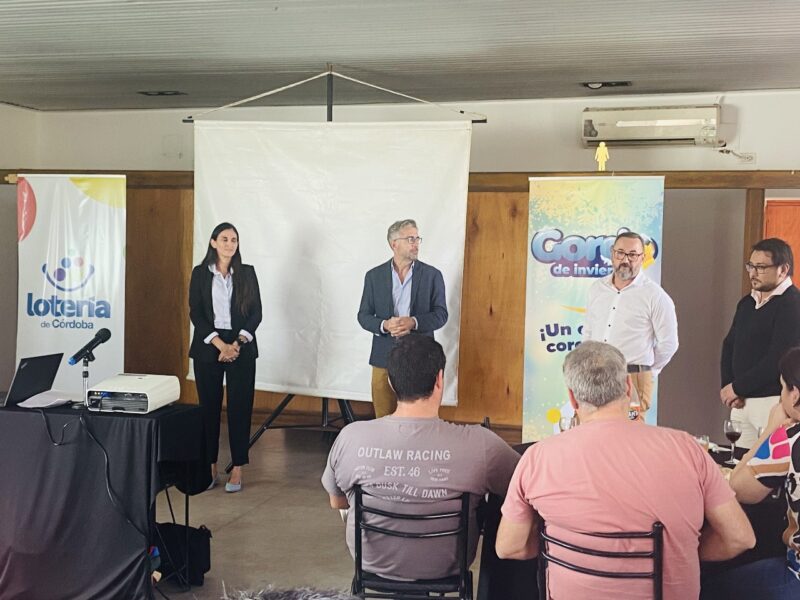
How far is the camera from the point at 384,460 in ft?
8.46

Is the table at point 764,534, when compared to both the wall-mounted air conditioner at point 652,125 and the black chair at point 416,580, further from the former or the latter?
the wall-mounted air conditioner at point 652,125

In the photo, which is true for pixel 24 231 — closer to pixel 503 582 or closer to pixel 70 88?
pixel 70 88

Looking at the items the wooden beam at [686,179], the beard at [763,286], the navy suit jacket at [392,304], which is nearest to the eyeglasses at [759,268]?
the beard at [763,286]

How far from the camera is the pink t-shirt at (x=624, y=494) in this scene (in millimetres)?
2150

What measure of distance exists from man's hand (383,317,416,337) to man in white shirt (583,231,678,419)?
3.38 ft

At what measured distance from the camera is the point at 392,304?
17.3 feet

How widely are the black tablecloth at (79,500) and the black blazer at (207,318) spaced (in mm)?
1822

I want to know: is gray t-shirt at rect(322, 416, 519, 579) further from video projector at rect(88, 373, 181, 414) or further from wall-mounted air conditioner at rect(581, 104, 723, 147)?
wall-mounted air conditioner at rect(581, 104, 723, 147)

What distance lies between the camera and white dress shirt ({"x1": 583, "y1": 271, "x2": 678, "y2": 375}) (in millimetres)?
4852

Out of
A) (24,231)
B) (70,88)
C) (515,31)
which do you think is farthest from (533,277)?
(70,88)

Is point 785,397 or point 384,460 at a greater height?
point 785,397

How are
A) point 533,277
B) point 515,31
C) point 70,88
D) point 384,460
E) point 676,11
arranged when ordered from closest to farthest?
point 384,460
point 676,11
point 515,31
point 533,277
point 70,88

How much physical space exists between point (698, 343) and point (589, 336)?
1.93 metres

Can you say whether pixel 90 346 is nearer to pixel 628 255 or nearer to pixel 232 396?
pixel 232 396
